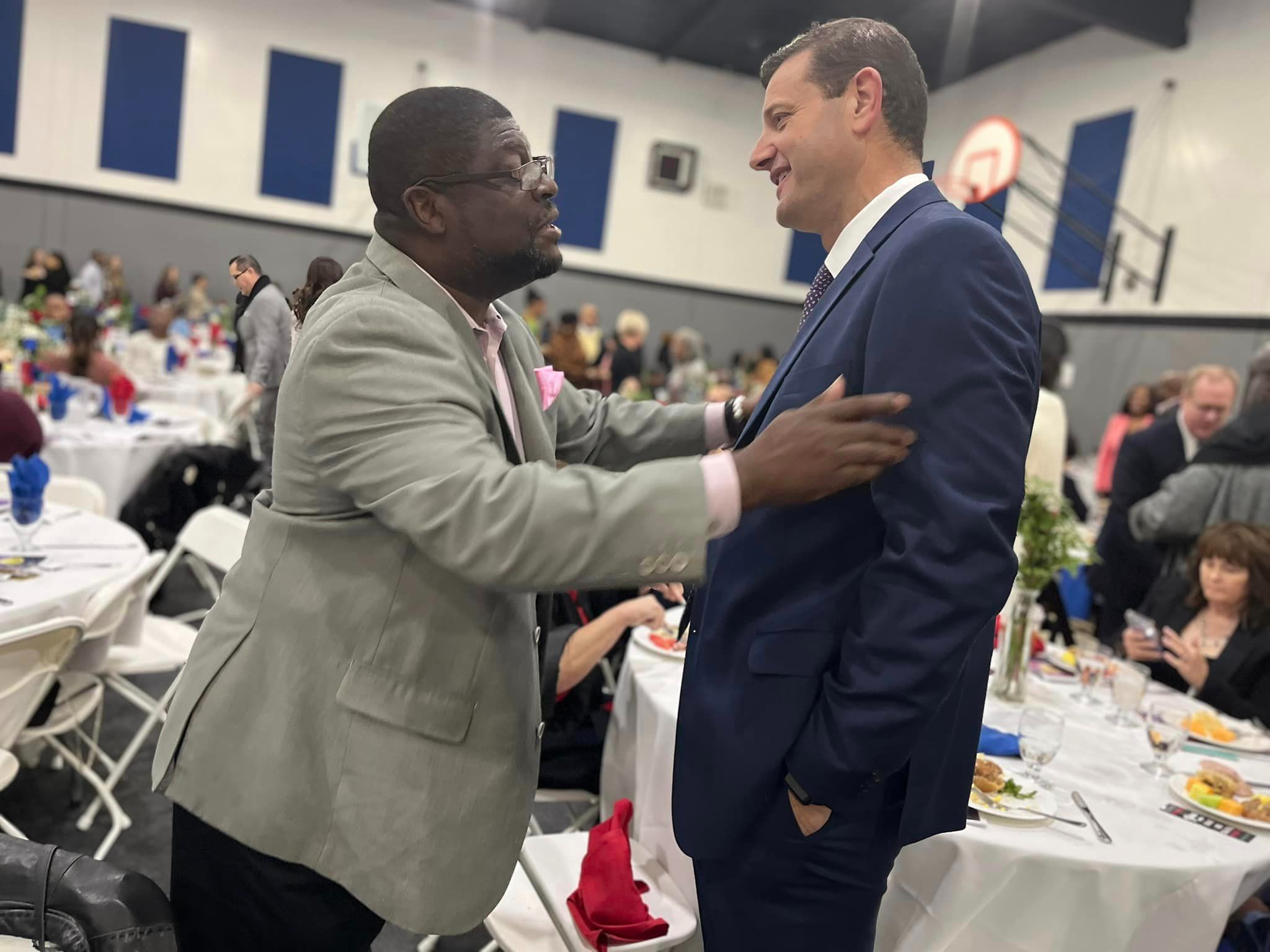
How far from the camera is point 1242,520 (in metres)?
3.51

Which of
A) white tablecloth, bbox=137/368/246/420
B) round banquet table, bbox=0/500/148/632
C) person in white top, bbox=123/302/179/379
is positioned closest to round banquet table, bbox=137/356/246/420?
white tablecloth, bbox=137/368/246/420

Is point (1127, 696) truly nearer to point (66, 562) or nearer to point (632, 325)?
point (66, 562)

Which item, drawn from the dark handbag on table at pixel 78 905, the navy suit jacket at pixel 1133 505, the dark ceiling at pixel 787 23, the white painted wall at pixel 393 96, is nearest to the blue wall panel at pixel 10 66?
the white painted wall at pixel 393 96

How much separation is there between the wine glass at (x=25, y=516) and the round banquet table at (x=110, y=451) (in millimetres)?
1856

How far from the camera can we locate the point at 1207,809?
1908 millimetres

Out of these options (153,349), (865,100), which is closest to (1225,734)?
(865,100)

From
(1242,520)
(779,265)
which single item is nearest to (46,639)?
(1242,520)

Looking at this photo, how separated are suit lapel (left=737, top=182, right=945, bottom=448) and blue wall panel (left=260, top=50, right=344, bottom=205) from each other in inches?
433

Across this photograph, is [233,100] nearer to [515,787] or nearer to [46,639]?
[46,639]

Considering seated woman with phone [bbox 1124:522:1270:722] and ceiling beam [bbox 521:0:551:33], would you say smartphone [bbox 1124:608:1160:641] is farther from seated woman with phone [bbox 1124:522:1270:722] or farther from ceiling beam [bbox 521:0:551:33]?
ceiling beam [bbox 521:0:551:33]

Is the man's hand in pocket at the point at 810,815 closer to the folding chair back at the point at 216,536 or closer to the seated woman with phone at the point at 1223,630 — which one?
the seated woman with phone at the point at 1223,630

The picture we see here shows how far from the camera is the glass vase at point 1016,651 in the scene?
7.80 feet

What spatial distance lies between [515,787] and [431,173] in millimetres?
802

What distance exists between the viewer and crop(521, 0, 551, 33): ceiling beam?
11.8m
